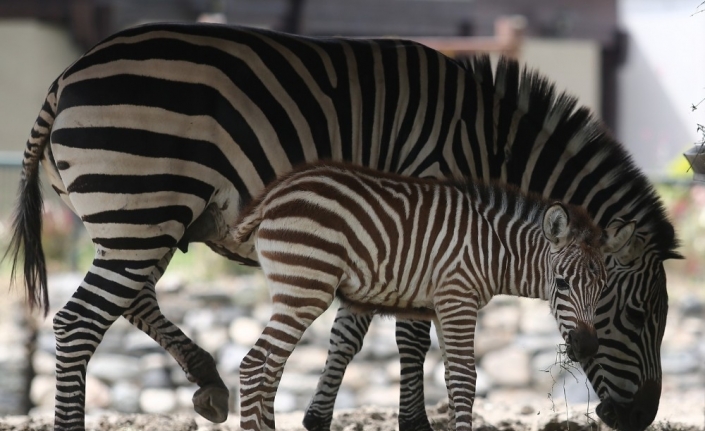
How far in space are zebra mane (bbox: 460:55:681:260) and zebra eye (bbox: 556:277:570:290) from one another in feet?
3.28

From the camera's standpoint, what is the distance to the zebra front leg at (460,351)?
4.52 m

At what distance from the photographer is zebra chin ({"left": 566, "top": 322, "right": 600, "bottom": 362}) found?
4418 millimetres

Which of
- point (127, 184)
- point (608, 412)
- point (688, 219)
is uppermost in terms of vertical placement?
point (688, 219)

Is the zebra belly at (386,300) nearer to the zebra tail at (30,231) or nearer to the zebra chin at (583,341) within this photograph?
the zebra chin at (583,341)

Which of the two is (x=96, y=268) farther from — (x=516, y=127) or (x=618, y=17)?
(x=618, y=17)

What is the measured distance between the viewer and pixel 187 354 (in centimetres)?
582

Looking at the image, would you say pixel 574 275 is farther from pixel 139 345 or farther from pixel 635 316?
pixel 139 345

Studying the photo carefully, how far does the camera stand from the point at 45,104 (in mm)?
5215

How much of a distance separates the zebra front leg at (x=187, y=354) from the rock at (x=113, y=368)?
620 cm

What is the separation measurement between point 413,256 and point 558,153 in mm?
1390

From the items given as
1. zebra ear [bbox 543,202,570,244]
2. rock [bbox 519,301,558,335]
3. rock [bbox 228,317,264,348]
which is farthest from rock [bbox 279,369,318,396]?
zebra ear [bbox 543,202,570,244]

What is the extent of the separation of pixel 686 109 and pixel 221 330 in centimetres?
994

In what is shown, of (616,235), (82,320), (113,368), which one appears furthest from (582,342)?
(113,368)

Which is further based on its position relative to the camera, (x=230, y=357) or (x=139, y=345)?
(x=139, y=345)
